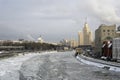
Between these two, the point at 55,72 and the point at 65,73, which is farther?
the point at 55,72

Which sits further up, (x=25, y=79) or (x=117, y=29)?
(x=117, y=29)

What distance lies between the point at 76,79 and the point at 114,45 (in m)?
42.6

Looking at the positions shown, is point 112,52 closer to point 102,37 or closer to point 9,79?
point 9,79

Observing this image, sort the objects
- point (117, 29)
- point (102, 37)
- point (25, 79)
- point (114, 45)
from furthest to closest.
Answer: point (117, 29), point (102, 37), point (114, 45), point (25, 79)

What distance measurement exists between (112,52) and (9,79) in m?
48.2

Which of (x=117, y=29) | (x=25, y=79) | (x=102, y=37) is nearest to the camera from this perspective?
(x=25, y=79)

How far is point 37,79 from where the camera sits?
146 feet

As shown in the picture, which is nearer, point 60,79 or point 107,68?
point 60,79

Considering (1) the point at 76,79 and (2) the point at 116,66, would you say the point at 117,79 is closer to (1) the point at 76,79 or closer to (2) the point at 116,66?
(1) the point at 76,79

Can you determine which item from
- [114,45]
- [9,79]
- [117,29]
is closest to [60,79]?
[9,79]

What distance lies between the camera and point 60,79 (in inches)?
1777

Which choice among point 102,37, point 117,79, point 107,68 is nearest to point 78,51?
point 102,37

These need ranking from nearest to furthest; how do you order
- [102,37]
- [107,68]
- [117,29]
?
[107,68]
[102,37]
[117,29]

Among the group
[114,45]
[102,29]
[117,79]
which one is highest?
[102,29]
